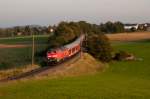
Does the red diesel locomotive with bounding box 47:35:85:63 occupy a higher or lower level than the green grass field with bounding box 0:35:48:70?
higher

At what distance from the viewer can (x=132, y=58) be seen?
7262 cm

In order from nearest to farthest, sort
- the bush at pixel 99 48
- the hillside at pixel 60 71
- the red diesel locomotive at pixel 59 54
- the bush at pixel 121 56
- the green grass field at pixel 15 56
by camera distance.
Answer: the hillside at pixel 60 71 < the red diesel locomotive at pixel 59 54 < the green grass field at pixel 15 56 < the bush at pixel 99 48 < the bush at pixel 121 56

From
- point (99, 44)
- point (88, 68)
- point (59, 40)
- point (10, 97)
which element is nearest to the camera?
point (10, 97)

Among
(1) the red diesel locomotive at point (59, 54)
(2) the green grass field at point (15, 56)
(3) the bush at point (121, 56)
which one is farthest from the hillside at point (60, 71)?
(3) the bush at point (121, 56)

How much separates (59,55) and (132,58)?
25.7m

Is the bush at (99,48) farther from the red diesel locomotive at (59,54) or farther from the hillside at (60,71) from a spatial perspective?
the hillside at (60,71)

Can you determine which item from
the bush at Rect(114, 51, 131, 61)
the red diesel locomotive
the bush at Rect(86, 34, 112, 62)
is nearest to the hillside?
the red diesel locomotive

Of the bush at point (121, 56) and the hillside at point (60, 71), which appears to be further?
the bush at point (121, 56)

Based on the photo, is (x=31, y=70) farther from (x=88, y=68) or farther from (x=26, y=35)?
(x=26, y=35)

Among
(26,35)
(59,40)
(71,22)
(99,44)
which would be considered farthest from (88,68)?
(26,35)

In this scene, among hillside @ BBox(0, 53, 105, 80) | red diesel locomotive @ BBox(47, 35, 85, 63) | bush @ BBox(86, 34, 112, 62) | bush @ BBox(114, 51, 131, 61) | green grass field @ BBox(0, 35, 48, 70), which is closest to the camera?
hillside @ BBox(0, 53, 105, 80)

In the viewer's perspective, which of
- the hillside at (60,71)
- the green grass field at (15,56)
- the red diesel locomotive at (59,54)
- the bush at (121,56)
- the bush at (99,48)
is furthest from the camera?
the bush at (121,56)

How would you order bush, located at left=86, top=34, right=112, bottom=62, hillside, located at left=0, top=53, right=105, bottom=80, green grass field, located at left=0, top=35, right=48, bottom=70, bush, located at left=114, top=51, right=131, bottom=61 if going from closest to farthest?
1. hillside, located at left=0, top=53, right=105, bottom=80
2. green grass field, located at left=0, top=35, right=48, bottom=70
3. bush, located at left=86, top=34, right=112, bottom=62
4. bush, located at left=114, top=51, right=131, bottom=61

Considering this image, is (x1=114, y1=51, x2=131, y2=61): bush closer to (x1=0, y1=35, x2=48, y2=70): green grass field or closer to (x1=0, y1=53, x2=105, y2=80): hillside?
(x1=0, y1=35, x2=48, y2=70): green grass field
